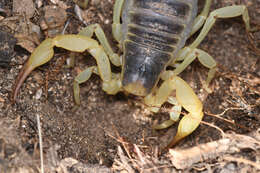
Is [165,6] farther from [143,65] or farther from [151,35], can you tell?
[143,65]

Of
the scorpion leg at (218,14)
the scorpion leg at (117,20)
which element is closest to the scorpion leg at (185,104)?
the scorpion leg at (218,14)

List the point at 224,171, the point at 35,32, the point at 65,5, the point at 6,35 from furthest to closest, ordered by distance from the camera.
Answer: the point at 65,5 < the point at 35,32 < the point at 6,35 < the point at 224,171

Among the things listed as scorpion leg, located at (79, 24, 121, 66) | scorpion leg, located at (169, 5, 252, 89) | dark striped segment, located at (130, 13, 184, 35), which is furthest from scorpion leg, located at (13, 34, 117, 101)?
scorpion leg, located at (169, 5, 252, 89)

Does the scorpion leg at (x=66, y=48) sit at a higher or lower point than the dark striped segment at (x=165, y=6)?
lower

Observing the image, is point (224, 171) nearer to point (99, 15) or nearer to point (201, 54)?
point (201, 54)

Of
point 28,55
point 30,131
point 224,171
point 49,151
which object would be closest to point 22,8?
point 28,55

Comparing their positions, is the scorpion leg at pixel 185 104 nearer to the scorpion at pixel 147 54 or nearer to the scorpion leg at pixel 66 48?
the scorpion at pixel 147 54
